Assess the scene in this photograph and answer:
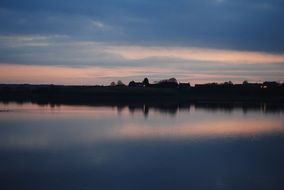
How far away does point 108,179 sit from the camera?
40.6 ft

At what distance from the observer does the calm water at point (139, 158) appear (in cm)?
1207

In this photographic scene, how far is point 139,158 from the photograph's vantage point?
15.5m

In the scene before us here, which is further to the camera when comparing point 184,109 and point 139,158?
point 184,109

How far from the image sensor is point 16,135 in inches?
834

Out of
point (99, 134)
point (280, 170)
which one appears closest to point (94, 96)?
point (99, 134)

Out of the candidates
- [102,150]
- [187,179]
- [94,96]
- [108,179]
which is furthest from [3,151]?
[94,96]

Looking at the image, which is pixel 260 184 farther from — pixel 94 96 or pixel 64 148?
pixel 94 96

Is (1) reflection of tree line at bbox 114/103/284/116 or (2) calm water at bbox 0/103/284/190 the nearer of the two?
(2) calm water at bbox 0/103/284/190

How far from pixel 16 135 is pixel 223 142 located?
9.71m

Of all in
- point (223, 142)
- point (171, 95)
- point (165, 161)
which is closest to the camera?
point (165, 161)

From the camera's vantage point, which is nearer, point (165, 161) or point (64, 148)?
point (165, 161)

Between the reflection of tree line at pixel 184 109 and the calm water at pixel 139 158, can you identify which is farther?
the reflection of tree line at pixel 184 109

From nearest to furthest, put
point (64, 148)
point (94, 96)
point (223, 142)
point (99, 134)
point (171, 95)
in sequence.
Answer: point (64, 148) → point (223, 142) → point (99, 134) → point (94, 96) → point (171, 95)

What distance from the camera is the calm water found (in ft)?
39.6
